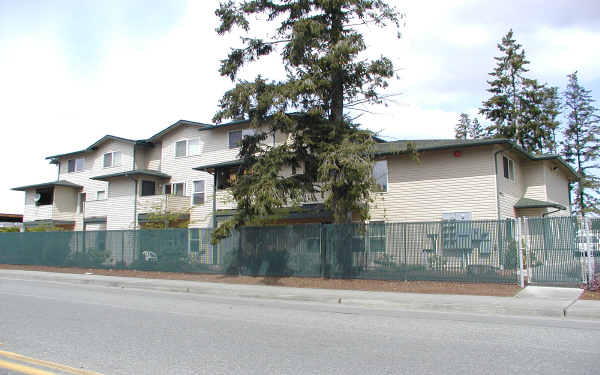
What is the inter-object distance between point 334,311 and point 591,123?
4904cm

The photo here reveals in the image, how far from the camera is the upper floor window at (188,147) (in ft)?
108

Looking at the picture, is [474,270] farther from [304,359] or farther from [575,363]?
[304,359]

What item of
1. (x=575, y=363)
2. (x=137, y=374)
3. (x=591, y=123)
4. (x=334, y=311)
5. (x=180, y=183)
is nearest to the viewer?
(x=137, y=374)

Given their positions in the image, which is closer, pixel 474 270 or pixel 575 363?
pixel 575 363

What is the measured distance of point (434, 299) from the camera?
42.0 feet

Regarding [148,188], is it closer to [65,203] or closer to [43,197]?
[65,203]

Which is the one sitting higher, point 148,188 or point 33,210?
point 148,188

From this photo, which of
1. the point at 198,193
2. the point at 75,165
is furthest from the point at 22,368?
the point at 75,165

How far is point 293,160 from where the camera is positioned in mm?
18000

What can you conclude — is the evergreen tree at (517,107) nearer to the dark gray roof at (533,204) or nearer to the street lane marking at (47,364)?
the dark gray roof at (533,204)

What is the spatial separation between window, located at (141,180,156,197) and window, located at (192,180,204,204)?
155 inches

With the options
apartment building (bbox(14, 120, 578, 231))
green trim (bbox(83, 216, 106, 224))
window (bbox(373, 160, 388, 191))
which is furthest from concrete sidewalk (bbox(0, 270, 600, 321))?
green trim (bbox(83, 216, 106, 224))

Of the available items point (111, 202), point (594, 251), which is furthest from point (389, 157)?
point (111, 202)

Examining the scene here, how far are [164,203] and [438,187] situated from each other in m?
17.6
